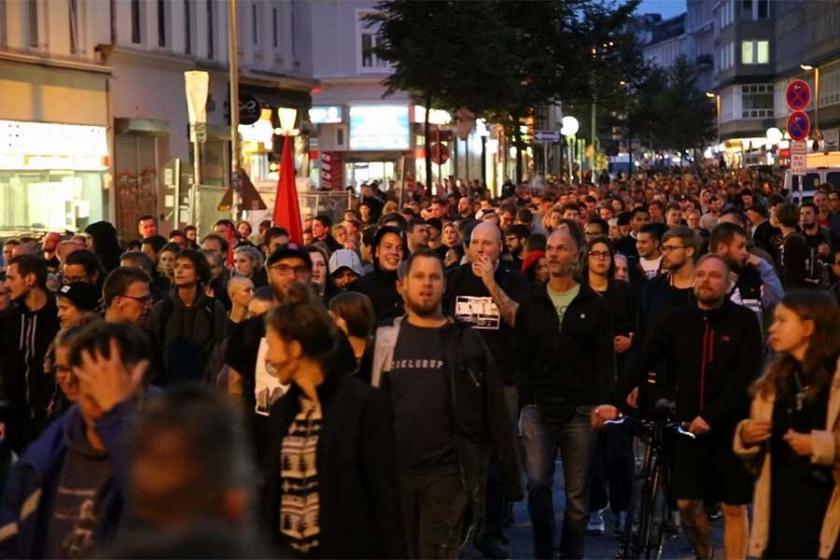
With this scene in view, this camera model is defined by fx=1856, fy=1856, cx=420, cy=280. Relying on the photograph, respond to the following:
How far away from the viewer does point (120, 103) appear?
38.6 meters

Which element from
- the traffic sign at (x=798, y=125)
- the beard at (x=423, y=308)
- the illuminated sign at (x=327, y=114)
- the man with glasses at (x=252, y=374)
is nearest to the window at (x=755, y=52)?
the illuminated sign at (x=327, y=114)

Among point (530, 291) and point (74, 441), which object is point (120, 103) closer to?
point (530, 291)

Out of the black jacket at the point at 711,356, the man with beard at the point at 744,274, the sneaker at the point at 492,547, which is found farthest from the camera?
the man with beard at the point at 744,274

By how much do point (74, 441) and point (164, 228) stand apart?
32.6 metres

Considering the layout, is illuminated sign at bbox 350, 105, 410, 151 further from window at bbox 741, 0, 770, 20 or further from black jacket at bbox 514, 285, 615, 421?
window at bbox 741, 0, 770, 20

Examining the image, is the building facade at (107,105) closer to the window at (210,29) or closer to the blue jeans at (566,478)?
the window at (210,29)

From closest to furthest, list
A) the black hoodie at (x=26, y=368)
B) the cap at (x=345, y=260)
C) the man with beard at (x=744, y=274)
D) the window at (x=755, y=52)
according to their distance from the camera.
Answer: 1. the black hoodie at (x=26, y=368)
2. the man with beard at (x=744, y=274)
3. the cap at (x=345, y=260)
4. the window at (x=755, y=52)

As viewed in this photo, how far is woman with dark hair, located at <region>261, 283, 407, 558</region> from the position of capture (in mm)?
6449

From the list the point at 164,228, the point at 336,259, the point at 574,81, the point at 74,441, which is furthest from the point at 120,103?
the point at 74,441

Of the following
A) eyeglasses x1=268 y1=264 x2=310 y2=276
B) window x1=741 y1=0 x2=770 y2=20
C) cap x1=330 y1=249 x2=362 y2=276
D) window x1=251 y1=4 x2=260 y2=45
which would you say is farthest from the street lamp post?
window x1=741 y1=0 x2=770 y2=20

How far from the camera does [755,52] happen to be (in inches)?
6043

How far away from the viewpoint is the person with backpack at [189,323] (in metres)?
11.0

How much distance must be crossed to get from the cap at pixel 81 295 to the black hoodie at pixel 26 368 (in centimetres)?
39

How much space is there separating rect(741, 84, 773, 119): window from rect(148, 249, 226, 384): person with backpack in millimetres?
147779
